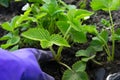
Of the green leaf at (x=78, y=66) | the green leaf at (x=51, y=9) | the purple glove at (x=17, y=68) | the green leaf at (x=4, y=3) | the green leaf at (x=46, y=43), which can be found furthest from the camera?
the green leaf at (x=4, y=3)

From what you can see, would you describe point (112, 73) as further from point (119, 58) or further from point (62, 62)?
point (62, 62)

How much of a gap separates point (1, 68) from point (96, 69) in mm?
556

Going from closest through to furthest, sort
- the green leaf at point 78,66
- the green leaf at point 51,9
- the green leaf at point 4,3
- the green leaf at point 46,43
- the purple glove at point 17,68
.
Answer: the purple glove at point 17,68
the green leaf at point 46,43
the green leaf at point 78,66
the green leaf at point 51,9
the green leaf at point 4,3

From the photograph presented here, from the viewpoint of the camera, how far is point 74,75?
4.53ft

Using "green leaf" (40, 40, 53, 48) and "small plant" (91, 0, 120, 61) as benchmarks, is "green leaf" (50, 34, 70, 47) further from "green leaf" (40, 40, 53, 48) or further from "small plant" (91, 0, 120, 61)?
"small plant" (91, 0, 120, 61)

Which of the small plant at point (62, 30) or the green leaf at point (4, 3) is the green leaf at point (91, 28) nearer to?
the small plant at point (62, 30)

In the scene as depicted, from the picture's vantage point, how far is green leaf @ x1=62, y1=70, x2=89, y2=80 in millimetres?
1360

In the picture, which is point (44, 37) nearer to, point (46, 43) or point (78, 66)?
point (46, 43)

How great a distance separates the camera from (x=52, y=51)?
147 cm

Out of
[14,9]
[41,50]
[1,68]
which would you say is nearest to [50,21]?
[41,50]

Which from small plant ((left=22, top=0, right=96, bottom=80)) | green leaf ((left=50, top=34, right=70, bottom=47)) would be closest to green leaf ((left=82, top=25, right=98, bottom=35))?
small plant ((left=22, top=0, right=96, bottom=80))

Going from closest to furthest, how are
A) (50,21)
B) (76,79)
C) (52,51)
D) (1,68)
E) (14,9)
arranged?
(1,68), (76,79), (52,51), (50,21), (14,9)

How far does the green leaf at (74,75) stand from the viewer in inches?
53.6

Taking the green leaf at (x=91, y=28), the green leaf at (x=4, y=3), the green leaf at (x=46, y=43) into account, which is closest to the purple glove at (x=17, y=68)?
the green leaf at (x=46, y=43)
